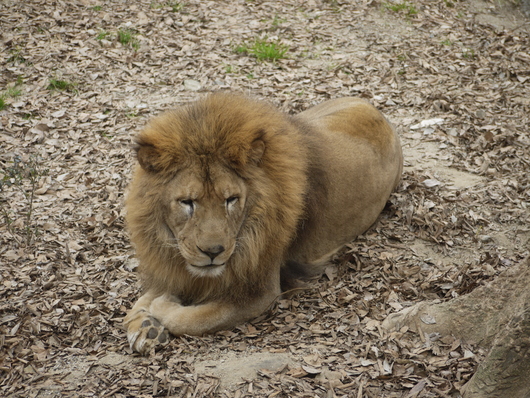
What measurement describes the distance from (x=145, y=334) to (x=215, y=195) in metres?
1.13

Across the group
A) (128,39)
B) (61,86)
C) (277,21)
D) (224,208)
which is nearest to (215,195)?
(224,208)

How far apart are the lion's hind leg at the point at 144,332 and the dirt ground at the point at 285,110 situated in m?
0.09

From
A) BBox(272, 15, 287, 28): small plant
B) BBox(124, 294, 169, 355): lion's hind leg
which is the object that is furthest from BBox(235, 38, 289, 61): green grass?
BBox(124, 294, 169, 355): lion's hind leg

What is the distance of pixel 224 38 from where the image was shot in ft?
→ 29.9

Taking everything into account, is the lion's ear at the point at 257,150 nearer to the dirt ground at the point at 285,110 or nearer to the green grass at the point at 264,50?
the dirt ground at the point at 285,110

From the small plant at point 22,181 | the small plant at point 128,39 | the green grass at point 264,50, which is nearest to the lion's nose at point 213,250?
the small plant at point 22,181

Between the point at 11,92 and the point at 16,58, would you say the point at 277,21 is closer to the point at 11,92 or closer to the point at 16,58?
the point at 16,58

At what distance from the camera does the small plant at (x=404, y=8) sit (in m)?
9.88

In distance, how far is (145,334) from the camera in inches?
179

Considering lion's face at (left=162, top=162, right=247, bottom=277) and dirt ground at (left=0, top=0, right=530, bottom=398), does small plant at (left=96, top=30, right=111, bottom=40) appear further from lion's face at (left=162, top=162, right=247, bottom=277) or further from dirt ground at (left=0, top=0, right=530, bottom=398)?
lion's face at (left=162, top=162, right=247, bottom=277)

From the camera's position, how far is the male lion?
4305 millimetres

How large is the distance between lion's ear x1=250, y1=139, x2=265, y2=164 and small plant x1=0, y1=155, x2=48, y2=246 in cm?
257

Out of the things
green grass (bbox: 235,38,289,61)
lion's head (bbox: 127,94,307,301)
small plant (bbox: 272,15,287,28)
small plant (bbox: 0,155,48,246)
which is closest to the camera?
lion's head (bbox: 127,94,307,301)

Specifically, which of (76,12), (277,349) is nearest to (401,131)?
(277,349)
